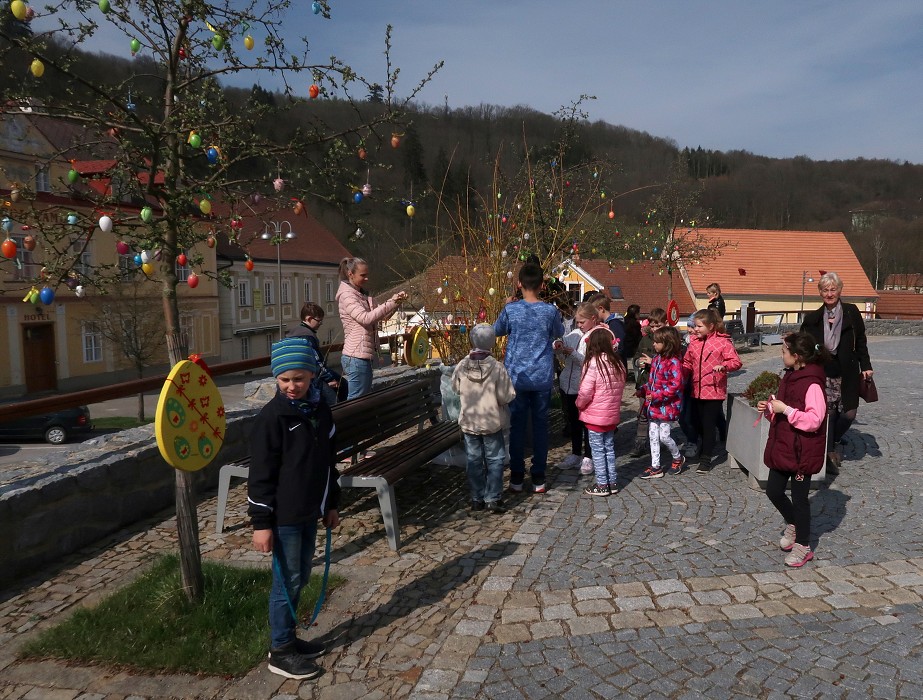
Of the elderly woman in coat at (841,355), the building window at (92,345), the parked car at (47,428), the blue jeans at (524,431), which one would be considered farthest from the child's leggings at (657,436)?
the building window at (92,345)

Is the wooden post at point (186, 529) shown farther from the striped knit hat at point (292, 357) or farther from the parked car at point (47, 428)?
the parked car at point (47, 428)

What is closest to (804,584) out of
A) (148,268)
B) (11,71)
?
(148,268)

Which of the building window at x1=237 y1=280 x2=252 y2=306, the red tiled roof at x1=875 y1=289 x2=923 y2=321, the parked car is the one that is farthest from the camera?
the red tiled roof at x1=875 y1=289 x2=923 y2=321

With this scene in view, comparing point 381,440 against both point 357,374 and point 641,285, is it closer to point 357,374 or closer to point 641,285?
point 357,374

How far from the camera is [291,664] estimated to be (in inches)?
127

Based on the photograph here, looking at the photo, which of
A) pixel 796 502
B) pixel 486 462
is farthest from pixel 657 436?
pixel 796 502

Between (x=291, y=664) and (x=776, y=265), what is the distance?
47870 mm

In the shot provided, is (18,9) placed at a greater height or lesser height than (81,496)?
greater

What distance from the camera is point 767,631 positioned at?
11.6ft

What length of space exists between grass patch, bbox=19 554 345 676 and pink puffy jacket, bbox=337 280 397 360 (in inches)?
93.5

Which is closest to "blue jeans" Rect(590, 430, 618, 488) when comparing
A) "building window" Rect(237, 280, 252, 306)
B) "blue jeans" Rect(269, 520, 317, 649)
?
"blue jeans" Rect(269, 520, 317, 649)

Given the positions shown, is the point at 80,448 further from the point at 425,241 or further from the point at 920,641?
the point at 920,641

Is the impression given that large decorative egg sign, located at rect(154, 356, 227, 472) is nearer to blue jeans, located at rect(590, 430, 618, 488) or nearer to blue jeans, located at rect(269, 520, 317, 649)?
blue jeans, located at rect(269, 520, 317, 649)

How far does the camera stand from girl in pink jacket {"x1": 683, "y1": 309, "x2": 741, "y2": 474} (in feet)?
21.0
